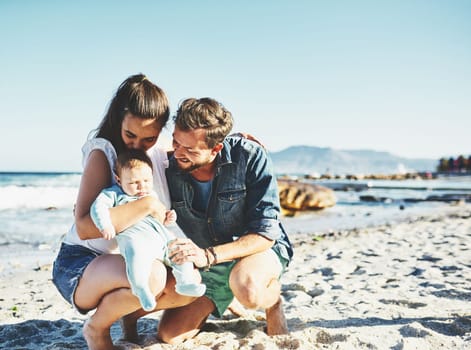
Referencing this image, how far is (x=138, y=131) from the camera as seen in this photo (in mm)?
2613

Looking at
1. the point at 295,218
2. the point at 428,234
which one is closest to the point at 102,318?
the point at 428,234

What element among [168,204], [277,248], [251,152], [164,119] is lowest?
[277,248]

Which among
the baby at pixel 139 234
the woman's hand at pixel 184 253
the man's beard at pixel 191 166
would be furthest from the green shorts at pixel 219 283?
the man's beard at pixel 191 166

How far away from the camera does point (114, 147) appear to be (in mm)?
2736

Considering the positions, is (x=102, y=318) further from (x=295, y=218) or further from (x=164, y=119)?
(x=295, y=218)

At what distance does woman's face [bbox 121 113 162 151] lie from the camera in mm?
2598

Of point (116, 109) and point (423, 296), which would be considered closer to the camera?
point (116, 109)

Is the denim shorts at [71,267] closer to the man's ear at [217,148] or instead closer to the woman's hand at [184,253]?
the woman's hand at [184,253]

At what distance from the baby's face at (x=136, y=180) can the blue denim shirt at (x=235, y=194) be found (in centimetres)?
36

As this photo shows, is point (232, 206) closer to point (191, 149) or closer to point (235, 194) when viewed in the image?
point (235, 194)

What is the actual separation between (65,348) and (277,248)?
1.48 m

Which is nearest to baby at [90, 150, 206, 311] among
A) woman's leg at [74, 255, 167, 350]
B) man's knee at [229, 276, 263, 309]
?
woman's leg at [74, 255, 167, 350]

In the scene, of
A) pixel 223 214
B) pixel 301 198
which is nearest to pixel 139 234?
pixel 223 214

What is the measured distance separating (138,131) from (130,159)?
21 centimetres
